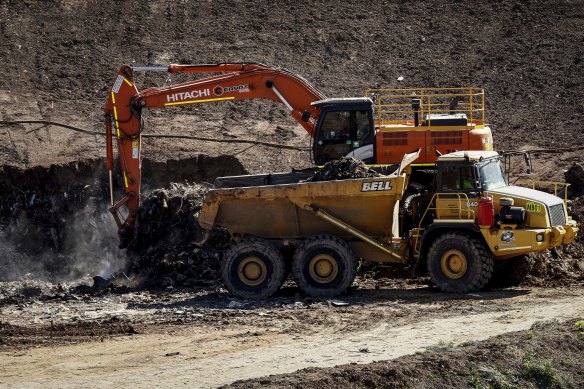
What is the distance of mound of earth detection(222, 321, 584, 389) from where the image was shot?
12.6 meters

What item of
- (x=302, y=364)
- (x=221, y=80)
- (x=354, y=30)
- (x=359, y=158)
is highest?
(x=354, y=30)

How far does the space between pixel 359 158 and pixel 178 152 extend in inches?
270

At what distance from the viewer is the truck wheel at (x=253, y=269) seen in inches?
735

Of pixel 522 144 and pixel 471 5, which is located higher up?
pixel 471 5

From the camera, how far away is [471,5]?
32688 mm

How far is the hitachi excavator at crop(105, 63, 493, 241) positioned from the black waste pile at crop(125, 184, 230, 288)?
41 cm

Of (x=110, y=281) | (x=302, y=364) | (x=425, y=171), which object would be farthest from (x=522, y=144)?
(x=302, y=364)

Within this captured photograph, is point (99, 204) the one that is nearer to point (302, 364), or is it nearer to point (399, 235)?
point (399, 235)

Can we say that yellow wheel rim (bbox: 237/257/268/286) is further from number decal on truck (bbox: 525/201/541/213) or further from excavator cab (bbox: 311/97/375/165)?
number decal on truck (bbox: 525/201/541/213)

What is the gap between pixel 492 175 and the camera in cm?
1881

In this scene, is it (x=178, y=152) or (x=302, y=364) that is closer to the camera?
(x=302, y=364)

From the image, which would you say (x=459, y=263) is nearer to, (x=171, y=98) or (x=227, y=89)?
(x=227, y=89)

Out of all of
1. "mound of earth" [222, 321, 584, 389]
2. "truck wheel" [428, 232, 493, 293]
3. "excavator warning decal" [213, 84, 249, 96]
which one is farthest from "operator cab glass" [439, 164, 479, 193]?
"excavator warning decal" [213, 84, 249, 96]

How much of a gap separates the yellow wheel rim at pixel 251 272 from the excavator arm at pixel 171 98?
138 inches
